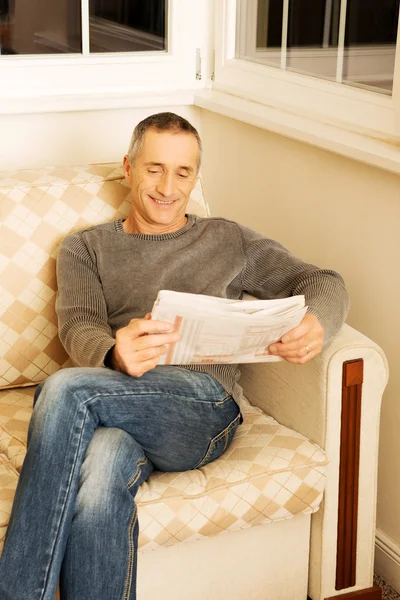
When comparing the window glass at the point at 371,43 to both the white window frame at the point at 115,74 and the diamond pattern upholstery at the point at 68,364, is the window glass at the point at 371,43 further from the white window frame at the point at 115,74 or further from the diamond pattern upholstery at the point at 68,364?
the white window frame at the point at 115,74

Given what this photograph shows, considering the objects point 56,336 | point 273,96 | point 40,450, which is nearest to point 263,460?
point 40,450

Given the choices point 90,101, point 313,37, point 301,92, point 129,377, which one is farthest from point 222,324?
point 90,101

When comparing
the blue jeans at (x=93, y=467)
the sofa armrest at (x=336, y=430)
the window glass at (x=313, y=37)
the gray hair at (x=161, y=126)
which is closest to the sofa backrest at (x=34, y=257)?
the gray hair at (x=161, y=126)

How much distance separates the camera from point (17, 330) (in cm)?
209

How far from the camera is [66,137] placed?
2648 mm

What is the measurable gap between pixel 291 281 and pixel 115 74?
111cm

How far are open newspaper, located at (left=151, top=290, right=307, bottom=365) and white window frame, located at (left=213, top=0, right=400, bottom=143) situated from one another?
0.63m

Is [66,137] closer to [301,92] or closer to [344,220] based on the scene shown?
[301,92]

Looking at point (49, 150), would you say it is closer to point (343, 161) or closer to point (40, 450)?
point (343, 161)

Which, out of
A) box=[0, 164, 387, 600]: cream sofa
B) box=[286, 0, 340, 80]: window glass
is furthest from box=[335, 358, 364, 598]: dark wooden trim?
box=[286, 0, 340, 80]: window glass

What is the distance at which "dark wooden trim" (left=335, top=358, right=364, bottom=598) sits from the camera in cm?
179

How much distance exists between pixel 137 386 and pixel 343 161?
2.78ft

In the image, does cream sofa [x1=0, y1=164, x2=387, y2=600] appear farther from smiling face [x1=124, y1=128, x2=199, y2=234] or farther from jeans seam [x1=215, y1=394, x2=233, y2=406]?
smiling face [x1=124, y1=128, x2=199, y2=234]

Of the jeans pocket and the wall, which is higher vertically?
the wall
